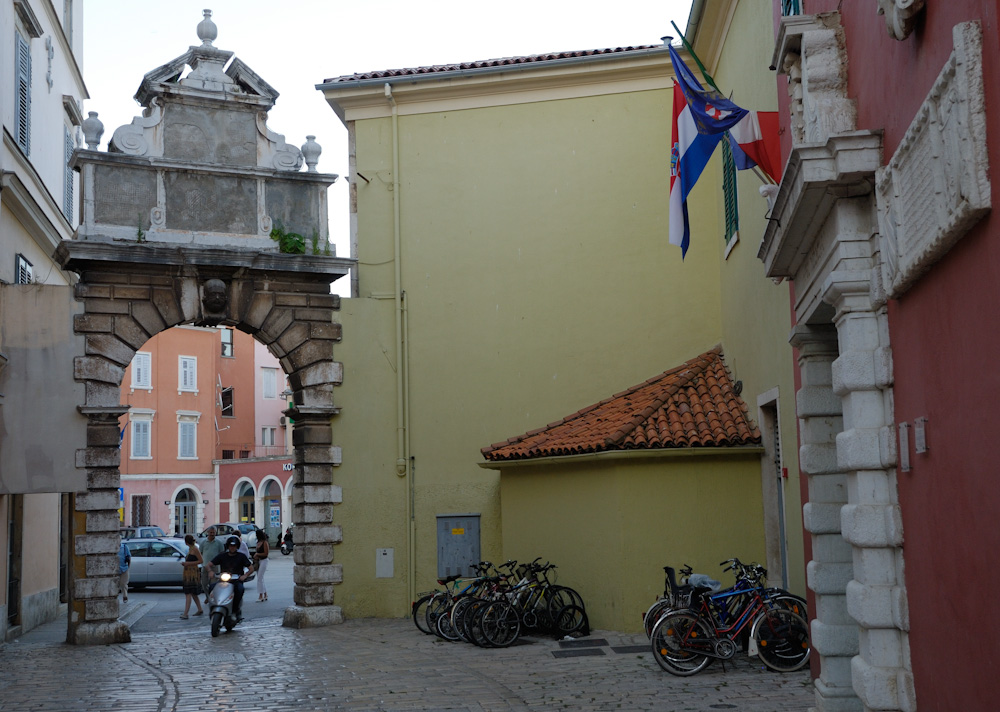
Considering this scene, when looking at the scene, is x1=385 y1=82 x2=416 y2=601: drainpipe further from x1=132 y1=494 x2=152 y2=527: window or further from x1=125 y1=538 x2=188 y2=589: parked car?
x1=132 y1=494 x2=152 y2=527: window

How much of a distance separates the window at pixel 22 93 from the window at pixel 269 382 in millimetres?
39378

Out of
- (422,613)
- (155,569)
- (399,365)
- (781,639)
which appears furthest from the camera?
(155,569)

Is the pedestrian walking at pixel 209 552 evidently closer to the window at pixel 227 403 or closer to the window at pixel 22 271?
the window at pixel 22 271

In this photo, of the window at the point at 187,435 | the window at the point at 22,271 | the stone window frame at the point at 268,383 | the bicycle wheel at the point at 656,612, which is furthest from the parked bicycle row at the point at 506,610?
the stone window frame at the point at 268,383

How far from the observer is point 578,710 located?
9.27 m

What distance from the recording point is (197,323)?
16969mm

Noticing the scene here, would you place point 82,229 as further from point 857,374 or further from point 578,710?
point 857,374

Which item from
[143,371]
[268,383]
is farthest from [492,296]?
[268,383]

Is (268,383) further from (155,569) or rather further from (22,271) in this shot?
(22,271)

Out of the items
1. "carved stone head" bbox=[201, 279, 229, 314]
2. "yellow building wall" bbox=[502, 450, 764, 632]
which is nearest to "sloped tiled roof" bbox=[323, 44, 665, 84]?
"carved stone head" bbox=[201, 279, 229, 314]

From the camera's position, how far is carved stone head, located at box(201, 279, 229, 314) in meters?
16.5

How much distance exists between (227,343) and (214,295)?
38.5m

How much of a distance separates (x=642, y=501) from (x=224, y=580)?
680 cm

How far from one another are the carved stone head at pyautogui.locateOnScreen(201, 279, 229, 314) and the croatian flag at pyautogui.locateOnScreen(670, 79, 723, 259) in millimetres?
8308
